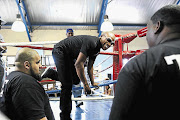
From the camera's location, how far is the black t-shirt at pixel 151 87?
46cm

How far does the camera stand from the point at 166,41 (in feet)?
1.79

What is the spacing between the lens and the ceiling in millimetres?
7102

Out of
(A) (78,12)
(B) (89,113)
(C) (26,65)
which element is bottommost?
(B) (89,113)

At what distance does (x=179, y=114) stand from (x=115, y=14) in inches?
307

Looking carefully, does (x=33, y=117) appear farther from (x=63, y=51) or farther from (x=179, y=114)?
(x=63, y=51)

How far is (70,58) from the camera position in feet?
5.12

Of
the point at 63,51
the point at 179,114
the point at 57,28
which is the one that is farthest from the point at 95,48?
the point at 57,28

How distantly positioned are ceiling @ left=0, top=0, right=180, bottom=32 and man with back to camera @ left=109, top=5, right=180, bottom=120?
6.80m

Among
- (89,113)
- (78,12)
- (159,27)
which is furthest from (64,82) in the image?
(78,12)

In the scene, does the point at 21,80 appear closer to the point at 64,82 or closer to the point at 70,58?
the point at 64,82

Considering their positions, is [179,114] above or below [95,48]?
below

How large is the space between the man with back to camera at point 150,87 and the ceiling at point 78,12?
6.80m

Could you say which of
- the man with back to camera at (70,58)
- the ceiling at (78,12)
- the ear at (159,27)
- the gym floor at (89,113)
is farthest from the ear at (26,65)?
the ceiling at (78,12)

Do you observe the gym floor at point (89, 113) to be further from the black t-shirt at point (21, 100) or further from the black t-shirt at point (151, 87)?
the black t-shirt at point (151, 87)
